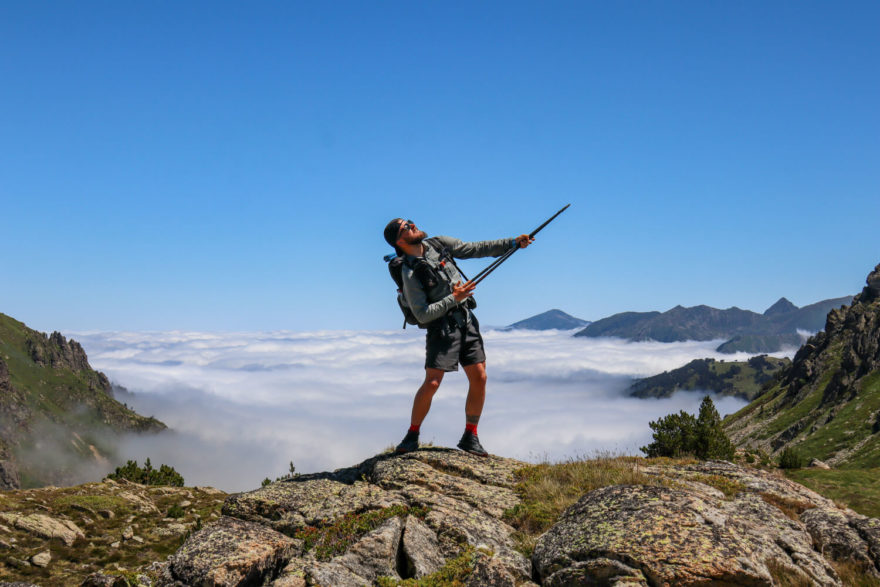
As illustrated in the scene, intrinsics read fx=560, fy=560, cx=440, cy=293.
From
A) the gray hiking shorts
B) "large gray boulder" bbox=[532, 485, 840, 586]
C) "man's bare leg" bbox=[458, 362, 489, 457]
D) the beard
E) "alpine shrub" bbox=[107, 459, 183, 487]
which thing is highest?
the beard

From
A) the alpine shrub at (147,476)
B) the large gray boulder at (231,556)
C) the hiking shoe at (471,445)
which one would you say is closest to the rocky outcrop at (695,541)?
the large gray boulder at (231,556)

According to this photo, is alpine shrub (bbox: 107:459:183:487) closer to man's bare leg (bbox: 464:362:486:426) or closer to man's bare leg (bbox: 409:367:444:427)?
man's bare leg (bbox: 409:367:444:427)

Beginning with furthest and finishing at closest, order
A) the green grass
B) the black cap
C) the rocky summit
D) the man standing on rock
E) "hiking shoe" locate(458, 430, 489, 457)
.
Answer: the green grass < "hiking shoe" locate(458, 430, 489, 457) < the black cap < the man standing on rock < the rocky summit

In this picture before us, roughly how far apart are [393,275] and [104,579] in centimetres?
663

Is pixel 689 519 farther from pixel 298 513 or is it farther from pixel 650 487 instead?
pixel 298 513

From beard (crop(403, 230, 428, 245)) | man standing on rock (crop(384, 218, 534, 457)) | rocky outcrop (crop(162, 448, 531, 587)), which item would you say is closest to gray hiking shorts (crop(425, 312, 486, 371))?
man standing on rock (crop(384, 218, 534, 457))

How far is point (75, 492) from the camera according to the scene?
603 inches

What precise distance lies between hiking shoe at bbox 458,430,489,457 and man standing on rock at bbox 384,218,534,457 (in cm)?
39

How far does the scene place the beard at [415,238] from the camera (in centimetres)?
1098

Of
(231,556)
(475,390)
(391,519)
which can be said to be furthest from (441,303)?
(231,556)

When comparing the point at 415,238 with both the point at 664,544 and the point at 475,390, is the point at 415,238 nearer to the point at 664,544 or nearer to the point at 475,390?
the point at 475,390

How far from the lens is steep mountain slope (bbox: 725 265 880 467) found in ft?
288

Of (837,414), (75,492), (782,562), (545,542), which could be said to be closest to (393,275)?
(545,542)

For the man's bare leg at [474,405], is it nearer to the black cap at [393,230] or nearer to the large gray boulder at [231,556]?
the black cap at [393,230]
